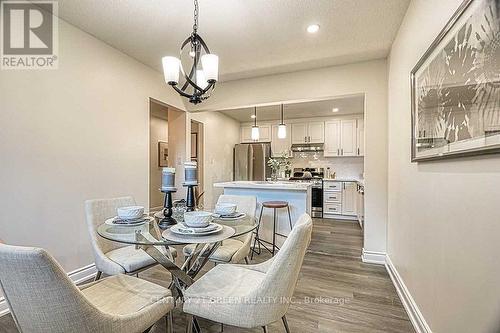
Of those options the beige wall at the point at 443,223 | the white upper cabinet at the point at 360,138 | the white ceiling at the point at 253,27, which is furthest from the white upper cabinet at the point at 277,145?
the beige wall at the point at 443,223

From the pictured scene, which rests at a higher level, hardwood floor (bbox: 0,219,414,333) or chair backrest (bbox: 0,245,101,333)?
chair backrest (bbox: 0,245,101,333)

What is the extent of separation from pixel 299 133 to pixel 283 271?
543 centimetres

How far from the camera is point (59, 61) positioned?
2279 millimetres

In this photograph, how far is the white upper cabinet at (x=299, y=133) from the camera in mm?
6234

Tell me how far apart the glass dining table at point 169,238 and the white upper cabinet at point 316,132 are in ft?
15.4

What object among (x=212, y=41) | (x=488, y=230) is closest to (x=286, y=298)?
(x=488, y=230)

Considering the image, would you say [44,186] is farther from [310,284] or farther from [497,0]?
[497,0]

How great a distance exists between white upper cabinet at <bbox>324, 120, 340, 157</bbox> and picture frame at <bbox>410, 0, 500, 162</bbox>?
14.2 feet

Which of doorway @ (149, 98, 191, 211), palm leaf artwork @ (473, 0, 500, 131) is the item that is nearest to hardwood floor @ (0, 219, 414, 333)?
palm leaf artwork @ (473, 0, 500, 131)

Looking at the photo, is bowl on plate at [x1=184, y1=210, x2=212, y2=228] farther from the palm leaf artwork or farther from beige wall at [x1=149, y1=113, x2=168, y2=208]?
beige wall at [x1=149, y1=113, x2=168, y2=208]

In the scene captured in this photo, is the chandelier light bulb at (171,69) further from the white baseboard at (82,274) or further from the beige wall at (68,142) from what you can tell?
the white baseboard at (82,274)

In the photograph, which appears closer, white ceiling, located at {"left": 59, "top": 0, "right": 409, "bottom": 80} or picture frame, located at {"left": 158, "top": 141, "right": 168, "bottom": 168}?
white ceiling, located at {"left": 59, "top": 0, "right": 409, "bottom": 80}

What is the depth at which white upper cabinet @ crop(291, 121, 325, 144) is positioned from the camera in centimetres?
607

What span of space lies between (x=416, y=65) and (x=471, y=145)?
3.34ft
